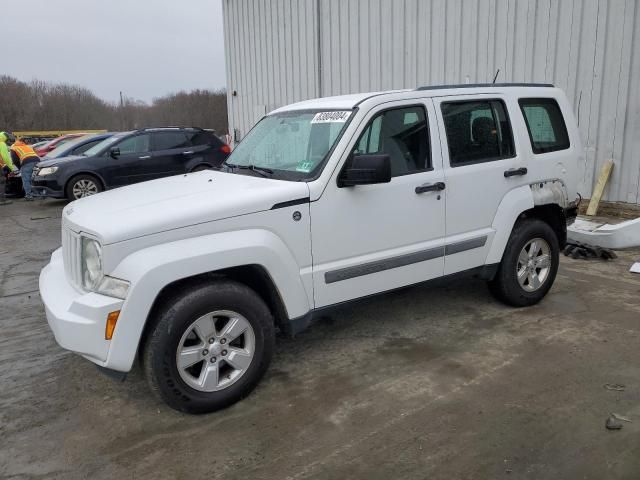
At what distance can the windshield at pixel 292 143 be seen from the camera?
3799 millimetres

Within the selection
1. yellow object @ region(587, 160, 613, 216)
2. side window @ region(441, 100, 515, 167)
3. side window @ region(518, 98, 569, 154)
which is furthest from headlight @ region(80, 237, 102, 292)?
yellow object @ region(587, 160, 613, 216)

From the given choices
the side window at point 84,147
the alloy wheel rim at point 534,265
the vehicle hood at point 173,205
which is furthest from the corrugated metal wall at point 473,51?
the side window at point 84,147

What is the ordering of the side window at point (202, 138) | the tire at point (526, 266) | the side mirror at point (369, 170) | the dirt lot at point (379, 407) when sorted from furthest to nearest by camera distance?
the side window at point (202, 138) < the tire at point (526, 266) < the side mirror at point (369, 170) < the dirt lot at point (379, 407)

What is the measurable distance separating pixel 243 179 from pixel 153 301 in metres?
1.24

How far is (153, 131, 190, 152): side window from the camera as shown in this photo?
12062mm

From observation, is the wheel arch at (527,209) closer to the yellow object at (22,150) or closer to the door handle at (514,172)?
the door handle at (514,172)

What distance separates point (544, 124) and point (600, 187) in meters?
4.28

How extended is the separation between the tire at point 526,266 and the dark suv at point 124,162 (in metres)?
8.46

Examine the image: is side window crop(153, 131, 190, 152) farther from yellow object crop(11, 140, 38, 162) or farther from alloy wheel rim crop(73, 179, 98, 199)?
yellow object crop(11, 140, 38, 162)

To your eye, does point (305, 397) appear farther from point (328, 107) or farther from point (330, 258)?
point (328, 107)

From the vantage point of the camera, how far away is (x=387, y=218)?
12.8 feet

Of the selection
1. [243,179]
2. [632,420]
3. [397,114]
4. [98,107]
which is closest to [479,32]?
[397,114]

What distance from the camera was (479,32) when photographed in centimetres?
988

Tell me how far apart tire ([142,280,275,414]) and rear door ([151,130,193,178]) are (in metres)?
Answer: 9.15
